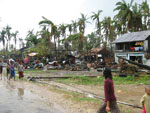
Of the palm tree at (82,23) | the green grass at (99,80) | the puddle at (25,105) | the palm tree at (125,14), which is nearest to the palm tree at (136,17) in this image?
the palm tree at (125,14)

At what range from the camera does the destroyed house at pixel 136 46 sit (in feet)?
93.2

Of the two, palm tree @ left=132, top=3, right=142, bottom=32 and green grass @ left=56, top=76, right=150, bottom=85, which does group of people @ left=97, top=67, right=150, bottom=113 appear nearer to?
green grass @ left=56, top=76, right=150, bottom=85

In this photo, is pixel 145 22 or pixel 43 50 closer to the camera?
pixel 43 50

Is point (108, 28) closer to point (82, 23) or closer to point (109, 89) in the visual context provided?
point (82, 23)

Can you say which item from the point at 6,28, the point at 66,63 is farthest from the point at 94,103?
the point at 6,28

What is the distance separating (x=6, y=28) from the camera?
2594 inches

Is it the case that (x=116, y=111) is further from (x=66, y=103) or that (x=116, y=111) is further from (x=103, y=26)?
(x=103, y=26)

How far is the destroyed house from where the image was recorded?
28405 mm

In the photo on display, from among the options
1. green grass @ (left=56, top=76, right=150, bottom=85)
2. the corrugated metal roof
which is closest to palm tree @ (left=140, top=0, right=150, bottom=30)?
the corrugated metal roof

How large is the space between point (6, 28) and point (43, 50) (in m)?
44.5

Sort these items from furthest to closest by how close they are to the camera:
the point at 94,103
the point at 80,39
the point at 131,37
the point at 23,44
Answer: the point at 23,44
the point at 80,39
the point at 131,37
the point at 94,103

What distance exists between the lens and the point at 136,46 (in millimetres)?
31781

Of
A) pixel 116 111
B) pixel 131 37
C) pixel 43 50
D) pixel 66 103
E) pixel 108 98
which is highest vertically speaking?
pixel 131 37

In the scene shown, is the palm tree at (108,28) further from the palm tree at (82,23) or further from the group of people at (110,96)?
the group of people at (110,96)
